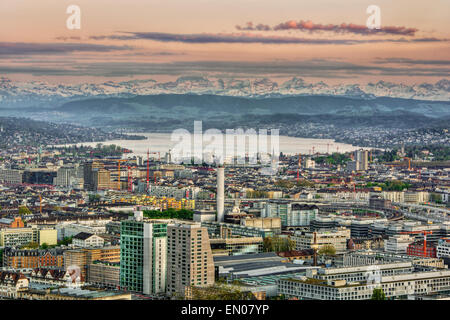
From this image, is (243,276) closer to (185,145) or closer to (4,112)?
(185,145)

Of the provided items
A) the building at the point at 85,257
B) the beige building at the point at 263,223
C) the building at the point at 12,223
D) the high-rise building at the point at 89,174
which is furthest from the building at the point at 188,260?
the high-rise building at the point at 89,174

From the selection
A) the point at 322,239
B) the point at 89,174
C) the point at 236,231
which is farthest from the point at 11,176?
the point at 322,239

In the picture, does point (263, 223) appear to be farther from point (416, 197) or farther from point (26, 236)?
point (416, 197)

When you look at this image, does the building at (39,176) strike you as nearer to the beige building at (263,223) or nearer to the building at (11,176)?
the building at (11,176)

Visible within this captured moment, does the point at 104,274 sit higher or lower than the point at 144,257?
lower

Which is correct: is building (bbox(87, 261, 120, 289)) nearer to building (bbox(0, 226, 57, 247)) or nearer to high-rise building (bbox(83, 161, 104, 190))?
building (bbox(0, 226, 57, 247))

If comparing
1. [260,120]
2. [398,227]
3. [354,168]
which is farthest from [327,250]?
[260,120]
